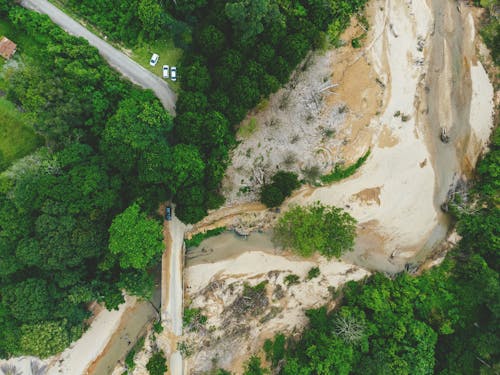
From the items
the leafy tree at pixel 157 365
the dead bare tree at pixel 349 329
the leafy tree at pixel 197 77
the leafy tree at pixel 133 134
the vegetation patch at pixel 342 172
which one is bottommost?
the dead bare tree at pixel 349 329

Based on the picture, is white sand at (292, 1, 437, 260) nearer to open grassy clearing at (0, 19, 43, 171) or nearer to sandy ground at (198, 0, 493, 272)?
sandy ground at (198, 0, 493, 272)

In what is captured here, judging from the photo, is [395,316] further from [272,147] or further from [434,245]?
[272,147]

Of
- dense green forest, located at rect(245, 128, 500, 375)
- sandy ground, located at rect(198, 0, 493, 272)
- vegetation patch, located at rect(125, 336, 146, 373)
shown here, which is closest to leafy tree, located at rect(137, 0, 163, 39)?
sandy ground, located at rect(198, 0, 493, 272)

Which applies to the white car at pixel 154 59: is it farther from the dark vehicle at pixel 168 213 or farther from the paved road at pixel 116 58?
the dark vehicle at pixel 168 213

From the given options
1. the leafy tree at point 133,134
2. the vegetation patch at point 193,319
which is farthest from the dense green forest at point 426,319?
the leafy tree at point 133,134

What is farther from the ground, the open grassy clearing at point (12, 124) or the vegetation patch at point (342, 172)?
the open grassy clearing at point (12, 124)

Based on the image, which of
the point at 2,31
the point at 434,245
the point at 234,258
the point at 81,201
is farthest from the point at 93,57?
the point at 434,245

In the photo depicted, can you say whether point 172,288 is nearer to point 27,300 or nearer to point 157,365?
point 157,365
